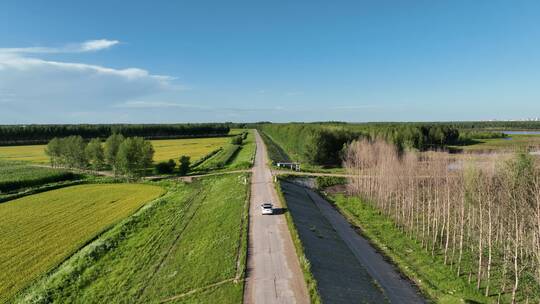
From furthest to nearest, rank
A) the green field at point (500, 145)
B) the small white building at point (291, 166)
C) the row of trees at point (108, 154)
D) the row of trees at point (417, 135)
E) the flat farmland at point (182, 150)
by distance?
the flat farmland at point (182, 150), the row of trees at point (417, 135), the small white building at point (291, 166), the row of trees at point (108, 154), the green field at point (500, 145)

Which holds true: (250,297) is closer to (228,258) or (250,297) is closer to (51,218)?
(228,258)

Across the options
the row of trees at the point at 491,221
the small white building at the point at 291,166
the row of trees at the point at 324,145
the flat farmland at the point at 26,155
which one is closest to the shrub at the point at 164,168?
the small white building at the point at 291,166

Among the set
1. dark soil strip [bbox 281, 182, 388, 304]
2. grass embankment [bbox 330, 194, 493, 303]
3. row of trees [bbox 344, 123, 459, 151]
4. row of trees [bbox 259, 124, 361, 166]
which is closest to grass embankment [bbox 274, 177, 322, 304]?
dark soil strip [bbox 281, 182, 388, 304]

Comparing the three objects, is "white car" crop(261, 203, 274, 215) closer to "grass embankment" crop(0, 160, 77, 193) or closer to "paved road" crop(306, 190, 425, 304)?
"paved road" crop(306, 190, 425, 304)

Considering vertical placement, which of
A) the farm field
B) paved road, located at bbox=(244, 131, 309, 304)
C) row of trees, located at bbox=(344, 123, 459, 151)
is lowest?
the farm field

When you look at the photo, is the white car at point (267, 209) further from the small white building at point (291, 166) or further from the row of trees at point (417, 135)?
the row of trees at point (417, 135)

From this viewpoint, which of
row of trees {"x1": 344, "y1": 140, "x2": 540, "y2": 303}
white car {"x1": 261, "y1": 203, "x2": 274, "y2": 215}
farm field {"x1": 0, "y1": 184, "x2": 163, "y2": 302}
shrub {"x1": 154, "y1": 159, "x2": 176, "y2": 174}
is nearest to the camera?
row of trees {"x1": 344, "y1": 140, "x2": 540, "y2": 303}

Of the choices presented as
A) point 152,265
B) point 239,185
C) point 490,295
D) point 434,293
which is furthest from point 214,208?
point 490,295
